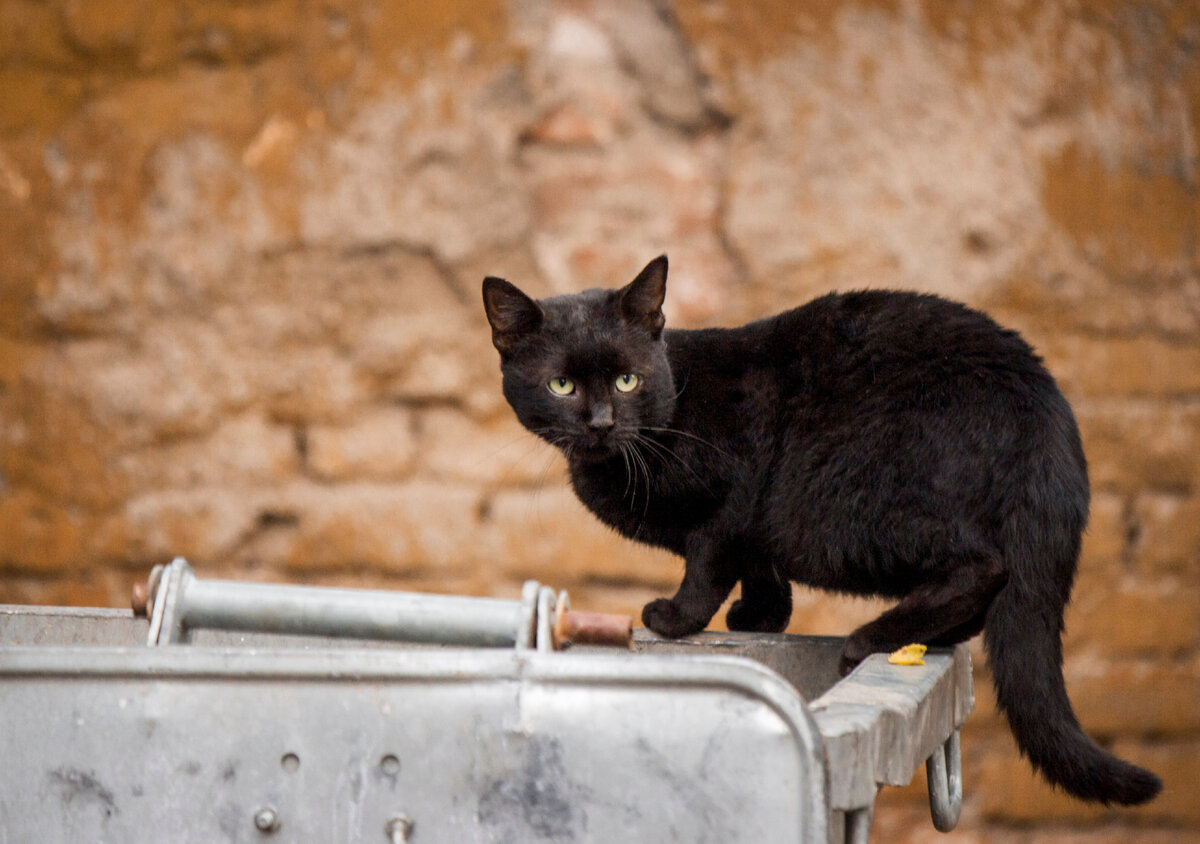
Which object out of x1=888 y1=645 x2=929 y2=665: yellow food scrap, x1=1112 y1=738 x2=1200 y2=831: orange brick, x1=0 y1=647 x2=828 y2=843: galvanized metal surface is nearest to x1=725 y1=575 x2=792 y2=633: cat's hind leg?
x1=888 y1=645 x2=929 y2=665: yellow food scrap

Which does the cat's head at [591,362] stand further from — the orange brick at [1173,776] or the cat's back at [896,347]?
the orange brick at [1173,776]

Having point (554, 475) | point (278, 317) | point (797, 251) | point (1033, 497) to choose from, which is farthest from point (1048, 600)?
point (278, 317)

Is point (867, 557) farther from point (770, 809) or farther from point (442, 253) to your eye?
point (442, 253)

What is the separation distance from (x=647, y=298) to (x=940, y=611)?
1.72 ft

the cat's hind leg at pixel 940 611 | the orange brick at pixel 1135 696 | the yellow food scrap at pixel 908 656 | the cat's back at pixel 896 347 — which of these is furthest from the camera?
the orange brick at pixel 1135 696

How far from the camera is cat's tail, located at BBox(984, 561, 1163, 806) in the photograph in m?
1.04

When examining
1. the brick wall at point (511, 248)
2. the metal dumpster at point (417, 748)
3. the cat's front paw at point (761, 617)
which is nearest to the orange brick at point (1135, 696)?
the brick wall at point (511, 248)

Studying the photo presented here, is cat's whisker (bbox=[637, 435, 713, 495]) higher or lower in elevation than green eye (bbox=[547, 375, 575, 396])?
lower

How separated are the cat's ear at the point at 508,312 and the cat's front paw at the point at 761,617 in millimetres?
462

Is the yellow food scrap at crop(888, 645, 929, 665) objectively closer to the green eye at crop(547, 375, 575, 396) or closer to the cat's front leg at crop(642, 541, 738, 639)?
the cat's front leg at crop(642, 541, 738, 639)

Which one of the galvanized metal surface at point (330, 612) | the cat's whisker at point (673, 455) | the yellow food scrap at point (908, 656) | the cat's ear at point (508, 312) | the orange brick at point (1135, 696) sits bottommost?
the galvanized metal surface at point (330, 612)

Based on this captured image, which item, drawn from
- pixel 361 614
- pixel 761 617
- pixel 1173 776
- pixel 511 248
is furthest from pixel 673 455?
pixel 1173 776

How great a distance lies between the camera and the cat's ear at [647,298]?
139 centimetres

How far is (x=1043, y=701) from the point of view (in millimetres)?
1104
